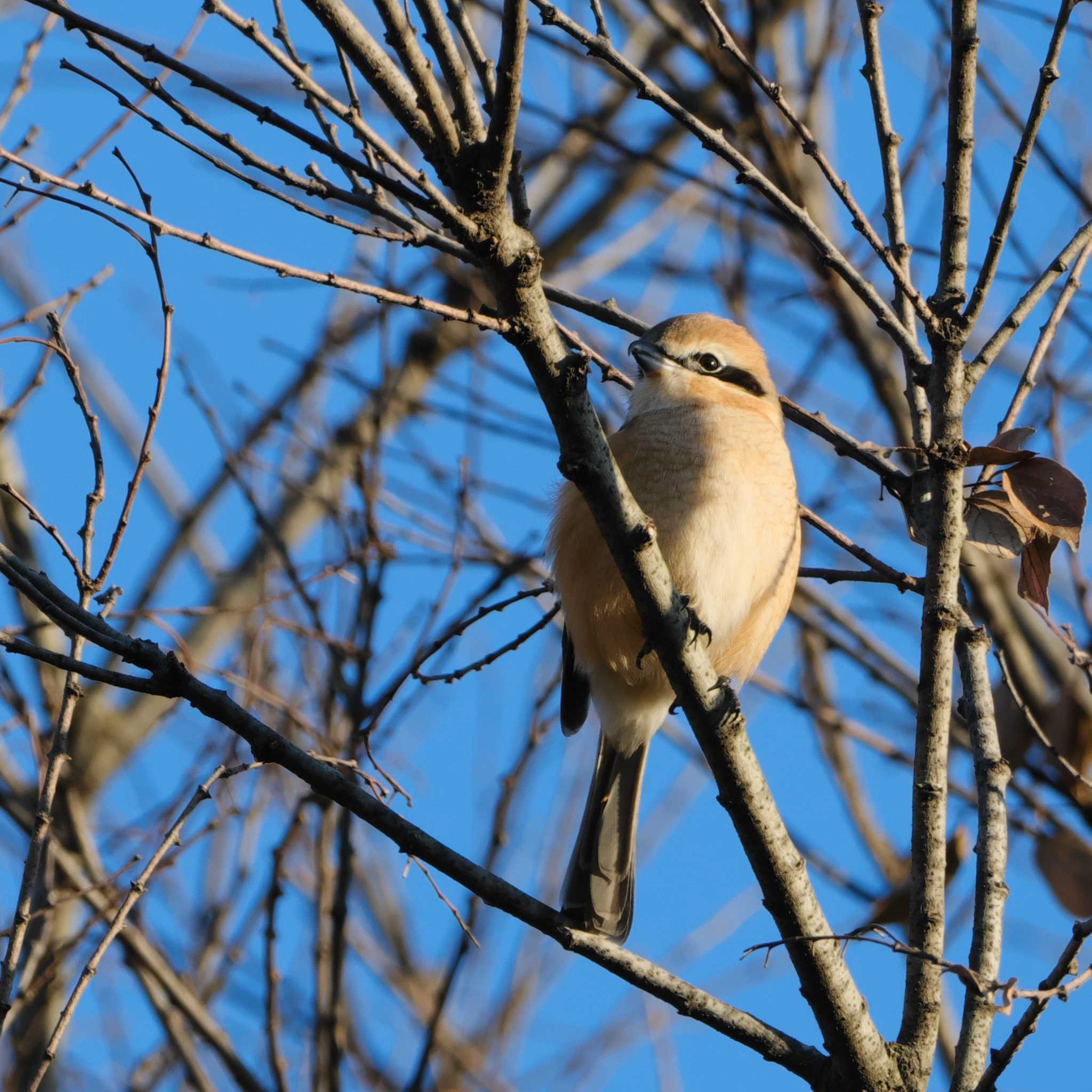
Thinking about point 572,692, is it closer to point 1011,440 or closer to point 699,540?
point 699,540

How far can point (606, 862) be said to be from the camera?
3.74m

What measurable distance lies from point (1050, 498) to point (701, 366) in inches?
68.8

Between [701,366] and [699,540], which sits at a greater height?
[701,366]

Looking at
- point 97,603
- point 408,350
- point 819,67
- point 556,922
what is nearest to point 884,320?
point 556,922

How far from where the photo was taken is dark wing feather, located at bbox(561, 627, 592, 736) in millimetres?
4387

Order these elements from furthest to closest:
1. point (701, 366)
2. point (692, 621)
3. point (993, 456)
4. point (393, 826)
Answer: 1. point (701, 366)
2. point (993, 456)
3. point (692, 621)
4. point (393, 826)

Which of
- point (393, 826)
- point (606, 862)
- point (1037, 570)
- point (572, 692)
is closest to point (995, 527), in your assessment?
point (1037, 570)

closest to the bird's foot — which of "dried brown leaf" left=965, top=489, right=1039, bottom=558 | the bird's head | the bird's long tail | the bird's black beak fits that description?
"dried brown leaf" left=965, top=489, right=1039, bottom=558

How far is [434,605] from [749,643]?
3.51 feet

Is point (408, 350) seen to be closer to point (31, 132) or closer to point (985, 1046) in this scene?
point (31, 132)

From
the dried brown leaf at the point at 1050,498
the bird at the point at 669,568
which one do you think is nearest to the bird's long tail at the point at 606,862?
the bird at the point at 669,568

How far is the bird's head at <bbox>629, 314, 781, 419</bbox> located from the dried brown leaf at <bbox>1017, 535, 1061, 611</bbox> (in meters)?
1.46

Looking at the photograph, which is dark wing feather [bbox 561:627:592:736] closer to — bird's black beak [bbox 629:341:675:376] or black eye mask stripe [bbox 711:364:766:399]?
bird's black beak [bbox 629:341:675:376]

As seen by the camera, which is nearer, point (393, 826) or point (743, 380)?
point (393, 826)
